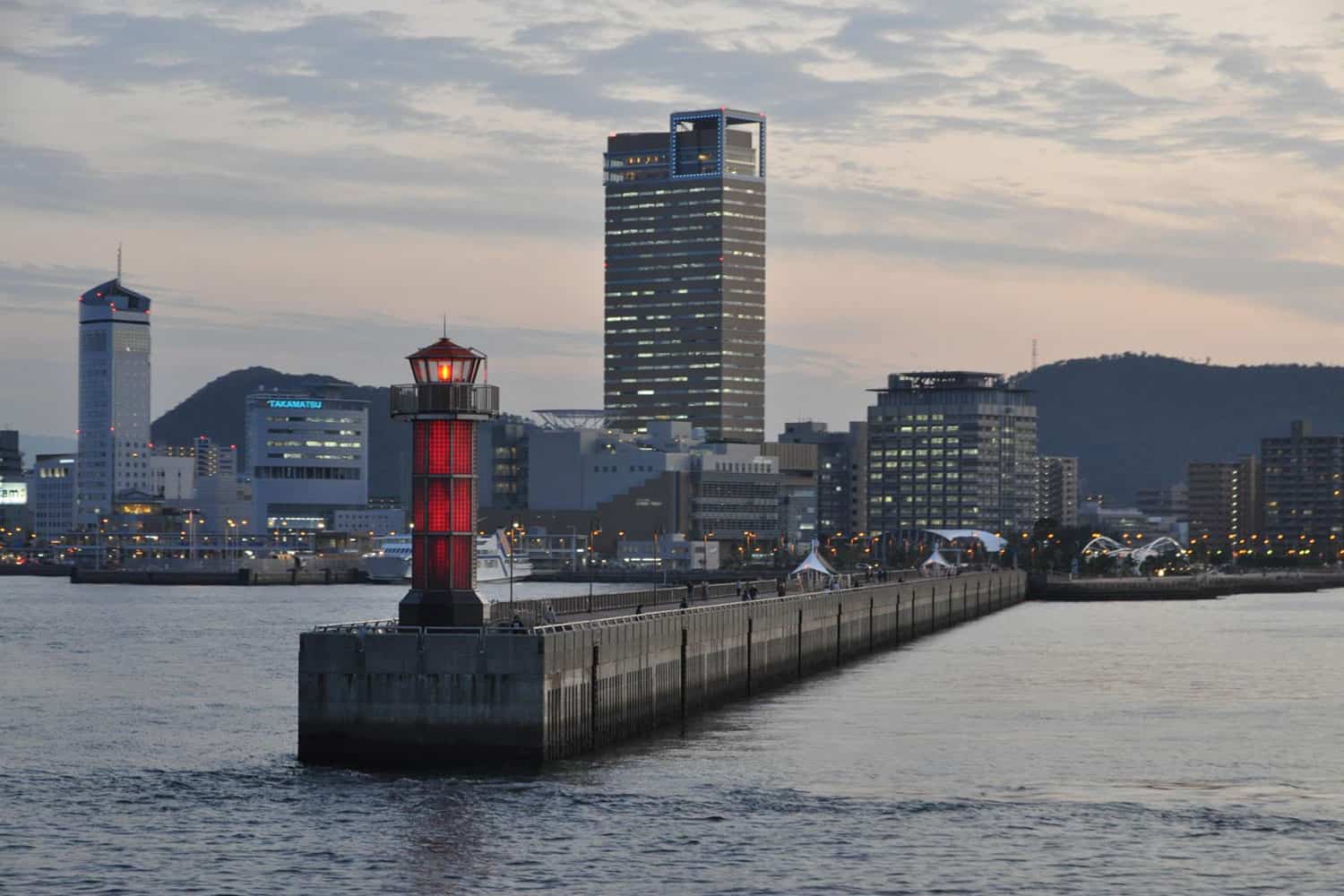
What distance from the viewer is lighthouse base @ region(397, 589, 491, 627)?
62.7 m

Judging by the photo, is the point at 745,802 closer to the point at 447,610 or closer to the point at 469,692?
the point at 469,692

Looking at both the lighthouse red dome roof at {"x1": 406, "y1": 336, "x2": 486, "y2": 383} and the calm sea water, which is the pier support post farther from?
the lighthouse red dome roof at {"x1": 406, "y1": 336, "x2": 486, "y2": 383}

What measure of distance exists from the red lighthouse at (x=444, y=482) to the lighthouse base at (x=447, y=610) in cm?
3

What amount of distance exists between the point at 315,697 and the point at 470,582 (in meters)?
7.93

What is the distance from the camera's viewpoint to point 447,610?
62812 mm

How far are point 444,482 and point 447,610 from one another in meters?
3.90

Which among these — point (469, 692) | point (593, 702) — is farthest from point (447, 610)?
point (469, 692)

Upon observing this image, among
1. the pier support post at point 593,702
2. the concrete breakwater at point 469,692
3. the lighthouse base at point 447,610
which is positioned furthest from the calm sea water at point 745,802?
the lighthouse base at point 447,610

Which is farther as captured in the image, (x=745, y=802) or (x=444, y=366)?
(x=444, y=366)

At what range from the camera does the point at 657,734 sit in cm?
6862

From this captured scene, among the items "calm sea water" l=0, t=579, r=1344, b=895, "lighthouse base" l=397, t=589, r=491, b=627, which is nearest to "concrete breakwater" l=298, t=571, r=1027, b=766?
"calm sea water" l=0, t=579, r=1344, b=895

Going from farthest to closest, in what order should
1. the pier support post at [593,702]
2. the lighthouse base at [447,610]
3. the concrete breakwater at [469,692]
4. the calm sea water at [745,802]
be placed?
the lighthouse base at [447,610], the pier support post at [593,702], the concrete breakwater at [469,692], the calm sea water at [745,802]

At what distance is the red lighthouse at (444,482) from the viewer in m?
63.0

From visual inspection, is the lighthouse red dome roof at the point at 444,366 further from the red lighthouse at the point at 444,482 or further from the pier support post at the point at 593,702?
the pier support post at the point at 593,702
